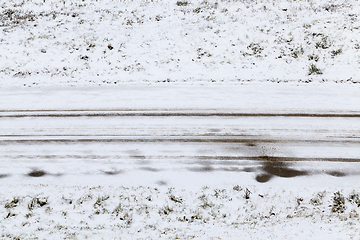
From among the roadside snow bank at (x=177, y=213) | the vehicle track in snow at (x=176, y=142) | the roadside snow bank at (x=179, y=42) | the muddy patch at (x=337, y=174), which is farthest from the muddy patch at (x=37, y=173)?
the muddy patch at (x=337, y=174)

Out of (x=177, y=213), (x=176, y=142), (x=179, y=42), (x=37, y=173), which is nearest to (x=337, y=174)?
(x=177, y=213)

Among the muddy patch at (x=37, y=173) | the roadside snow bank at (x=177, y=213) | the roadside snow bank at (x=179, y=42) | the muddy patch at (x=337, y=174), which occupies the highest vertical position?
the roadside snow bank at (x=179, y=42)

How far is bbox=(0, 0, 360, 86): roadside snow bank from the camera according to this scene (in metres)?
13.6

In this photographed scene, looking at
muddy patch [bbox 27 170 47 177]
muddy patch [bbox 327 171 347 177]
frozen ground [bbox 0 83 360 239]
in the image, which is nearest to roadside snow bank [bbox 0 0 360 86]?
frozen ground [bbox 0 83 360 239]

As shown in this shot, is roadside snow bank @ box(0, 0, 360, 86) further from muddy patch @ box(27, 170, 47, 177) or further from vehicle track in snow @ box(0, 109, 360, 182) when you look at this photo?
muddy patch @ box(27, 170, 47, 177)

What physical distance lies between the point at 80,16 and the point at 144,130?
10675 millimetres

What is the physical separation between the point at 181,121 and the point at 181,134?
754 millimetres

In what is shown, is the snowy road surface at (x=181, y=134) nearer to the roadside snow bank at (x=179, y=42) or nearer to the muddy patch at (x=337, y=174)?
the muddy patch at (x=337, y=174)

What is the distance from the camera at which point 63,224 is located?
7.36 m

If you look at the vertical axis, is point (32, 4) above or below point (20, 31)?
above

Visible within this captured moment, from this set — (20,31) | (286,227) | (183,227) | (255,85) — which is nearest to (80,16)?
(20,31)

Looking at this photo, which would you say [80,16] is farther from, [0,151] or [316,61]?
[316,61]

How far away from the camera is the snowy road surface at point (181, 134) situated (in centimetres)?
862

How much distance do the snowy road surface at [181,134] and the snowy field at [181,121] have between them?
0.05m
